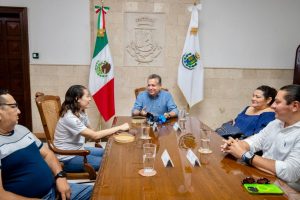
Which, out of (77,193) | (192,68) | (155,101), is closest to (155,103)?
(155,101)

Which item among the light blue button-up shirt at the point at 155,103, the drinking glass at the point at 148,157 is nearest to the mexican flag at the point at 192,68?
the light blue button-up shirt at the point at 155,103

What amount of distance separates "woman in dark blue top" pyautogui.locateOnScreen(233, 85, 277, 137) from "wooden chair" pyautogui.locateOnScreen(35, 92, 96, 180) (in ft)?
4.45

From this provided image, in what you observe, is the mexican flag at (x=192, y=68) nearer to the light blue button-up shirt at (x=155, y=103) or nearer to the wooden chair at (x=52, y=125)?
the light blue button-up shirt at (x=155, y=103)

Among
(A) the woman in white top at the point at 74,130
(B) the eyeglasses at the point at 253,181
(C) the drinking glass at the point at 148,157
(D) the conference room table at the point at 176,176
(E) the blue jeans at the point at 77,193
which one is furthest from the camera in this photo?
(A) the woman in white top at the point at 74,130

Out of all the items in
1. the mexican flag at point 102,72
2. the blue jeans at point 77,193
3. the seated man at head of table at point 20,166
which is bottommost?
the blue jeans at point 77,193

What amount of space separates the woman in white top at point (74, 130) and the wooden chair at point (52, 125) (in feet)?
0.20

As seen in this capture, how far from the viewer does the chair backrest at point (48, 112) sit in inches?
73.9

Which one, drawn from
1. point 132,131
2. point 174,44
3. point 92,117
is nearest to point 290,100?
point 132,131

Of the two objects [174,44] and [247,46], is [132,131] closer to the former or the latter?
[174,44]

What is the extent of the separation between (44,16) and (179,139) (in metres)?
2.95

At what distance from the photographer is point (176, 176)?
1216 millimetres

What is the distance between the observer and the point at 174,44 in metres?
3.91

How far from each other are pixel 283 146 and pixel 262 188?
42 centimetres

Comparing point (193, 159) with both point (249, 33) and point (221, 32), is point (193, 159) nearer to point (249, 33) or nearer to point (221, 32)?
point (221, 32)
